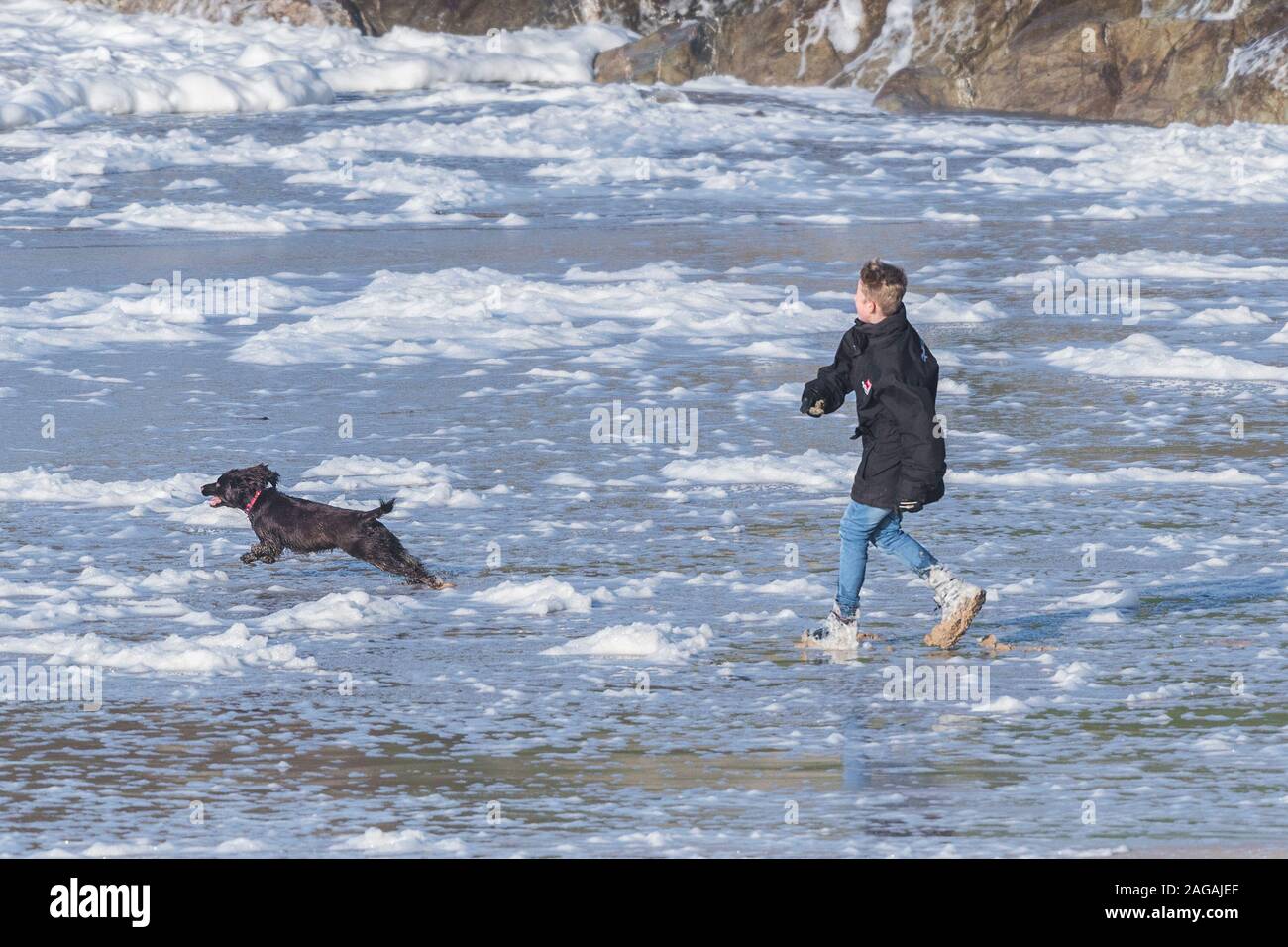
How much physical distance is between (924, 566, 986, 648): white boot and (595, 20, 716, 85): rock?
37873mm

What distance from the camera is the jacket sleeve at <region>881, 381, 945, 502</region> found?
720cm

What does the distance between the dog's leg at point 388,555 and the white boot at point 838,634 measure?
1.67 meters

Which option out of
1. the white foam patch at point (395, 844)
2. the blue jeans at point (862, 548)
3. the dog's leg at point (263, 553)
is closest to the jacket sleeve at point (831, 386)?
the blue jeans at point (862, 548)

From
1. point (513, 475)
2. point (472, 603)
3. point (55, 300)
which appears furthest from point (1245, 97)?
point (472, 603)

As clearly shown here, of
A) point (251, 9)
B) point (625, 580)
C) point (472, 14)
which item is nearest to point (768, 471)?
point (625, 580)

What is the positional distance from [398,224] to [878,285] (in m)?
16.3

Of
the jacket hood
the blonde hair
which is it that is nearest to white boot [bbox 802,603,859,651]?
the jacket hood

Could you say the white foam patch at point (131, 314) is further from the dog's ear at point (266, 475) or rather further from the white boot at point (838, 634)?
the white boot at point (838, 634)

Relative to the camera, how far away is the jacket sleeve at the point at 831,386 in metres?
7.02

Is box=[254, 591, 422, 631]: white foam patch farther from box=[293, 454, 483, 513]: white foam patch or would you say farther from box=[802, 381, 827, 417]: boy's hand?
box=[802, 381, 827, 417]: boy's hand

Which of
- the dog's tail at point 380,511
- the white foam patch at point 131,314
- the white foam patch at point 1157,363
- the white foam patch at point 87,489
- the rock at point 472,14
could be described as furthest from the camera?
the rock at point 472,14

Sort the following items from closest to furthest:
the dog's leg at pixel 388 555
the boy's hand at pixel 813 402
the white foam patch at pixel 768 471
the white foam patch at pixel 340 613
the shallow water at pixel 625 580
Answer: the shallow water at pixel 625 580, the boy's hand at pixel 813 402, the white foam patch at pixel 340 613, the dog's leg at pixel 388 555, the white foam patch at pixel 768 471

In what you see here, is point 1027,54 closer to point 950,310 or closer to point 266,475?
point 950,310

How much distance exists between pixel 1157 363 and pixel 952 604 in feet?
22.5
